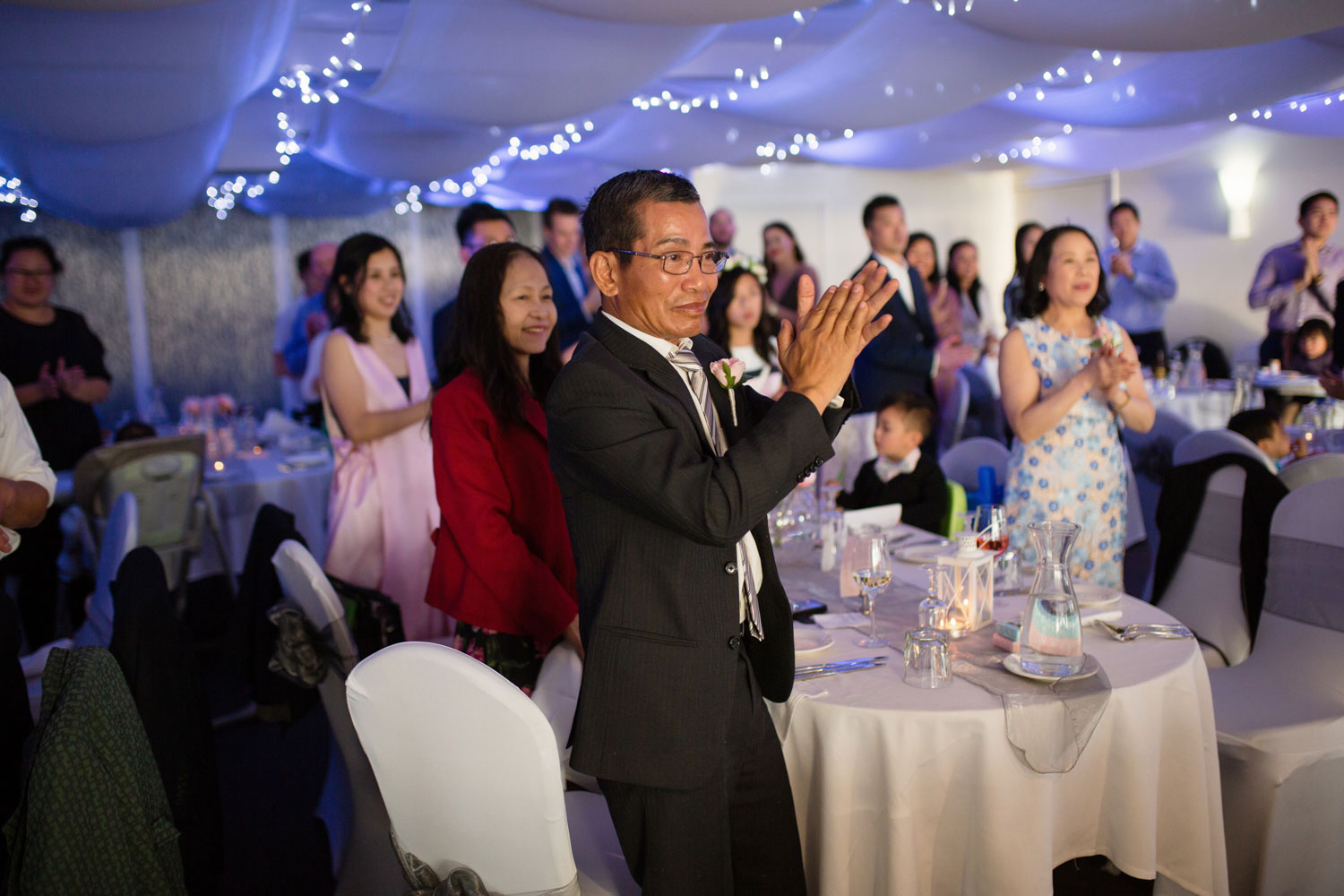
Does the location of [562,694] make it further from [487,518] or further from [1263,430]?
[1263,430]

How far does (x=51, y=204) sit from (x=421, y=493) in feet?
15.3

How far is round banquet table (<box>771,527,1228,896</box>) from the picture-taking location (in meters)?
1.76

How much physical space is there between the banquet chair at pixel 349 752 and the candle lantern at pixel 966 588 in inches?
51.7

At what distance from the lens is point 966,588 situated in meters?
2.17

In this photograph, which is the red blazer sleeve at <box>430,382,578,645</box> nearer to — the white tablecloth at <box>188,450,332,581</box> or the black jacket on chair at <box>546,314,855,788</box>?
the black jacket on chair at <box>546,314,855,788</box>

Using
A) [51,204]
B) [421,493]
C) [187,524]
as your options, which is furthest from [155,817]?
[51,204]

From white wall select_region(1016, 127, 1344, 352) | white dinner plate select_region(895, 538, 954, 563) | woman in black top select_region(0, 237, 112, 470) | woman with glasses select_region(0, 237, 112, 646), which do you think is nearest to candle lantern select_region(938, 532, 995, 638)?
white dinner plate select_region(895, 538, 954, 563)

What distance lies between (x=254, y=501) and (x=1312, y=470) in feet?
14.5

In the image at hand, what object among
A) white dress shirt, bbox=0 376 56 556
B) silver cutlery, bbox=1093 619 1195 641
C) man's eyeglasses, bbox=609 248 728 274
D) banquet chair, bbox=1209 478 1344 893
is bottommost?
banquet chair, bbox=1209 478 1344 893

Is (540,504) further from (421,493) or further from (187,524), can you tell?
(187,524)

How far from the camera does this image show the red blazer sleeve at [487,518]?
7.27 feet

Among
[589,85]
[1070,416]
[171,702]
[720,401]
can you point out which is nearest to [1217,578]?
[1070,416]

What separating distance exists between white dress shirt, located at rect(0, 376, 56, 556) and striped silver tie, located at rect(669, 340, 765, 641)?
1685mm

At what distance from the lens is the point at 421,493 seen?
3.35 metres
